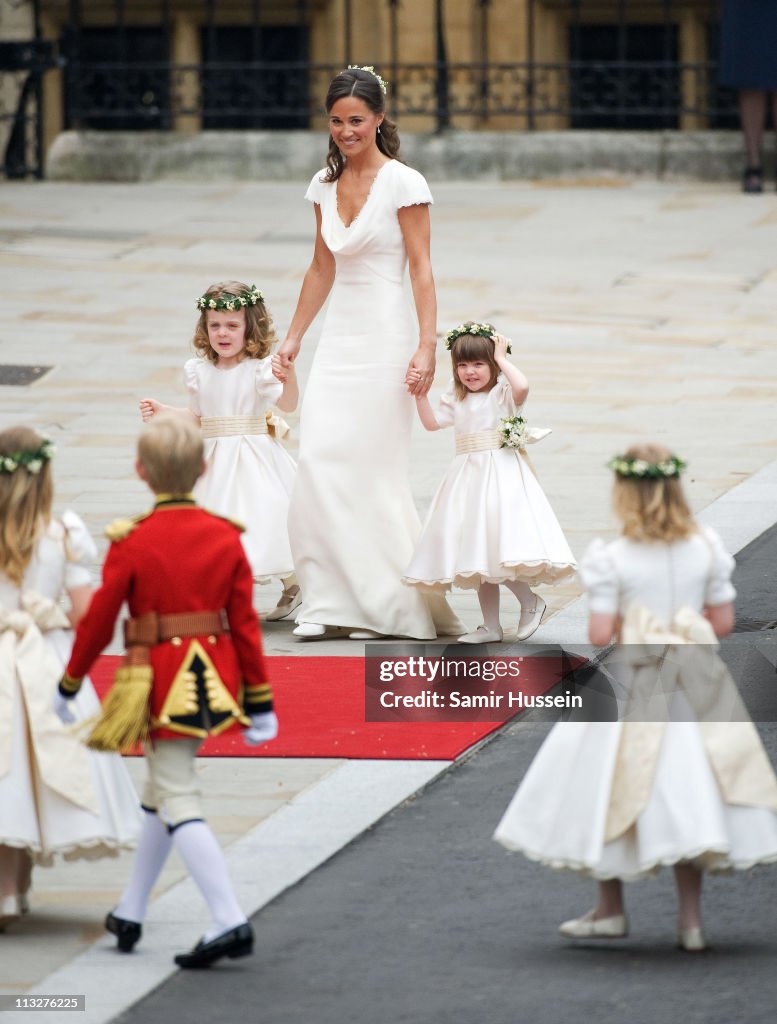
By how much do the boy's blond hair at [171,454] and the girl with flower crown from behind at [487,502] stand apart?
109 inches

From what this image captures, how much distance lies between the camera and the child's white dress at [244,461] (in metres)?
8.49

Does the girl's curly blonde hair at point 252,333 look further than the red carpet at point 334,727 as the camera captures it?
Yes

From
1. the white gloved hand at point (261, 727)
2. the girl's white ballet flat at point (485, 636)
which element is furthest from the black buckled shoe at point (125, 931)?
the girl's white ballet flat at point (485, 636)

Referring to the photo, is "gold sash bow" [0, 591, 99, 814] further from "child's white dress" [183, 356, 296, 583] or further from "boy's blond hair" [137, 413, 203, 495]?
"child's white dress" [183, 356, 296, 583]

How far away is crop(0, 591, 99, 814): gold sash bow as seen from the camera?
213 inches

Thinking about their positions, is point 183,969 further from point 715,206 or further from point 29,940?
point 715,206

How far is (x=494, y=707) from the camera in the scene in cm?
748

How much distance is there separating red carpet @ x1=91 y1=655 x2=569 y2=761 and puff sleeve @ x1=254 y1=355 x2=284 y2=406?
1112mm

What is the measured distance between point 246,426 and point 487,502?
1.13 m

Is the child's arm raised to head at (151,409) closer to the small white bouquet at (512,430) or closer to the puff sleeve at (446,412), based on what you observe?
the puff sleeve at (446,412)

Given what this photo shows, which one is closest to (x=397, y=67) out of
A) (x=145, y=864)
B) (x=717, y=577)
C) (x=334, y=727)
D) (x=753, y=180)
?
(x=753, y=180)

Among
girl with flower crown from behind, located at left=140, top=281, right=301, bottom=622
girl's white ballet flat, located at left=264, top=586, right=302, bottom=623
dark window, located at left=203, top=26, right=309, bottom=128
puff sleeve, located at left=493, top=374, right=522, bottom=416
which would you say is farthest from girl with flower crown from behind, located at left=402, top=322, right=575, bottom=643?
dark window, located at left=203, top=26, right=309, bottom=128

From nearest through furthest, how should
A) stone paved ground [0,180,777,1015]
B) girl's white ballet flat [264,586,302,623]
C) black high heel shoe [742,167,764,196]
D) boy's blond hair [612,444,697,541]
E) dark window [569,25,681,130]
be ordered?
1. boy's blond hair [612,444,697,541]
2. girl's white ballet flat [264,586,302,623]
3. stone paved ground [0,180,777,1015]
4. black high heel shoe [742,167,764,196]
5. dark window [569,25,681,130]

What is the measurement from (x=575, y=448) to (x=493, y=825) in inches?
233
